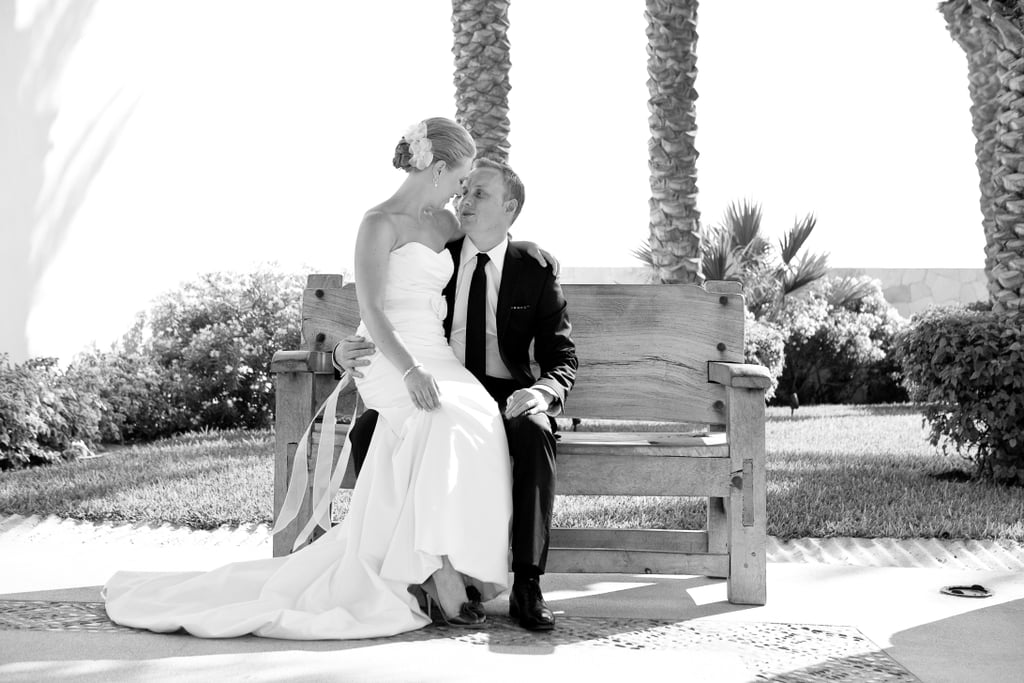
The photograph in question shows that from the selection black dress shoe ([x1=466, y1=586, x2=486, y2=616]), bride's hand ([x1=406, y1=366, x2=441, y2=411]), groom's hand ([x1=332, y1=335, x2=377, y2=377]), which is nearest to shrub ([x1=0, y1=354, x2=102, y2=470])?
groom's hand ([x1=332, y1=335, x2=377, y2=377])

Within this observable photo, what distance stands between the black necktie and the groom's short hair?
0.22 metres

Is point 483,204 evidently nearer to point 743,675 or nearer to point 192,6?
point 743,675

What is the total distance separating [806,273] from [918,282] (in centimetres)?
551

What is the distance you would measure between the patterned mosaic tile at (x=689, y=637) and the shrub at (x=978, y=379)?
3.40 m

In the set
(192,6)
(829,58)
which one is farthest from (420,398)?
(829,58)

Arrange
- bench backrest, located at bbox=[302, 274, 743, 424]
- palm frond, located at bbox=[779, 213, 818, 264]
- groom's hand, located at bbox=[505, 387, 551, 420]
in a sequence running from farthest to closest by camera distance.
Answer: palm frond, located at bbox=[779, 213, 818, 264] → bench backrest, located at bbox=[302, 274, 743, 424] → groom's hand, located at bbox=[505, 387, 551, 420]

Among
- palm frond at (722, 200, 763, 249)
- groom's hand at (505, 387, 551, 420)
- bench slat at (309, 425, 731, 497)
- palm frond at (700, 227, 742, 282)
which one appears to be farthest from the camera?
palm frond at (722, 200, 763, 249)

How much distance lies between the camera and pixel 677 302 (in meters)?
3.82

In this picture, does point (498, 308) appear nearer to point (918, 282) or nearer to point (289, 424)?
point (289, 424)

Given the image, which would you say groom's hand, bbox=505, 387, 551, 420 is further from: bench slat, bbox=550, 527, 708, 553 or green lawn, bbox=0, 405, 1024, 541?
green lawn, bbox=0, 405, 1024, 541

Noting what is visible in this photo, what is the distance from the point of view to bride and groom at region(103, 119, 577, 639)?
2.95 m

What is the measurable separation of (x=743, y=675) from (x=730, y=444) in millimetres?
965

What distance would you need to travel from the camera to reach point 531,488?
304cm

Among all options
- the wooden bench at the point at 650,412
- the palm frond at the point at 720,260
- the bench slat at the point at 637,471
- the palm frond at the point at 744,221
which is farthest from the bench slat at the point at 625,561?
the palm frond at the point at 744,221
